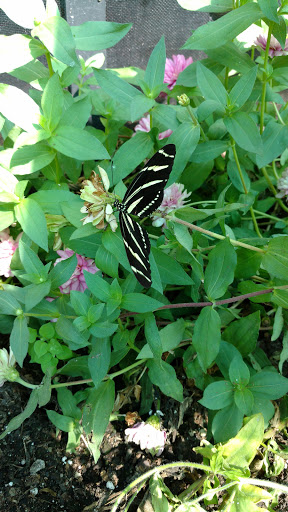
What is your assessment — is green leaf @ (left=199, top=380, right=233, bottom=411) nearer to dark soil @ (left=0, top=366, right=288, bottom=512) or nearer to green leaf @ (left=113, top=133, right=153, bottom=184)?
dark soil @ (left=0, top=366, right=288, bottom=512)

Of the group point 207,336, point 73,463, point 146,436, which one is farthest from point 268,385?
point 73,463

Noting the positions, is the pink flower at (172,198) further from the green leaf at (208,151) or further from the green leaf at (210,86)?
the green leaf at (210,86)

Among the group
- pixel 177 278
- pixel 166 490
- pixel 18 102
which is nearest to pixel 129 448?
pixel 166 490

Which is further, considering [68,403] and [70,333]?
[68,403]

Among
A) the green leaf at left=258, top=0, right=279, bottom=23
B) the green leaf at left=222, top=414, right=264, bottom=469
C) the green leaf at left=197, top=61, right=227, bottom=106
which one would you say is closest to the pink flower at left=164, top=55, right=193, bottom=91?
the green leaf at left=197, top=61, right=227, bottom=106

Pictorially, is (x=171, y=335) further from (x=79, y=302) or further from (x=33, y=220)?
(x=33, y=220)

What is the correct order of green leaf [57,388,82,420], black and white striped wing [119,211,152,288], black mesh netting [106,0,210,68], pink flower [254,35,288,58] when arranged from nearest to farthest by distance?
1. black and white striped wing [119,211,152,288]
2. green leaf [57,388,82,420]
3. pink flower [254,35,288,58]
4. black mesh netting [106,0,210,68]
